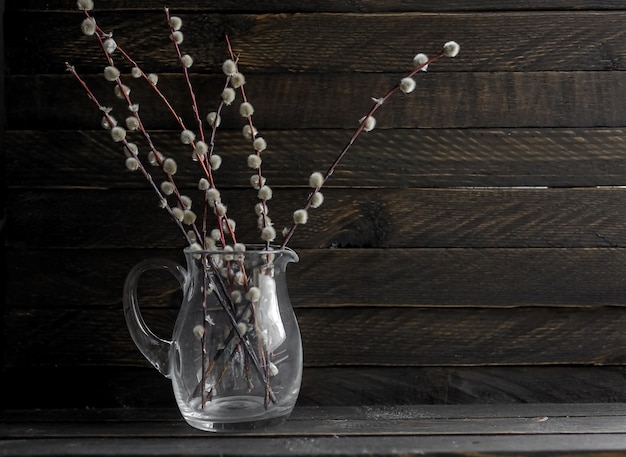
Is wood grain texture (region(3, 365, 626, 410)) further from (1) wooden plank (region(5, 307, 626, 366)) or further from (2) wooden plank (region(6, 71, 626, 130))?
(2) wooden plank (region(6, 71, 626, 130))

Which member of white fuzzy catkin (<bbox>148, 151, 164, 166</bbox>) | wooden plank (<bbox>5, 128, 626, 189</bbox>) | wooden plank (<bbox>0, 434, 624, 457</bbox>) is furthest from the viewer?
wooden plank (<bbox>5, 128, 626, 189</bbox>)

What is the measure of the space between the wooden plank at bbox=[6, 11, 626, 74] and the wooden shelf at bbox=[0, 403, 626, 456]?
481 mm

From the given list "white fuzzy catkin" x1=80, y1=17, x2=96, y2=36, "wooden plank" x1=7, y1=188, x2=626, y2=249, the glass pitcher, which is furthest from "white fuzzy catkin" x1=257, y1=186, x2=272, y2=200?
"white fuzzy catkin" x1=80, y1=17, x2=96, y2=36

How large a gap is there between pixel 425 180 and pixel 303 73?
232 mm

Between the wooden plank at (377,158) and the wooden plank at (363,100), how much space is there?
16 millimetres

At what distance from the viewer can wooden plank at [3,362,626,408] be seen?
3.67 ft

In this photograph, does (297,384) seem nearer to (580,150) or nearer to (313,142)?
(313,142)

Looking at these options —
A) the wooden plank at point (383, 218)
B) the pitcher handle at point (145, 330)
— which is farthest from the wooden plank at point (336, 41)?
the pitcher handle at point (145, 330)

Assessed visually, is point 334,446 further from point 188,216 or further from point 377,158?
point 377,158

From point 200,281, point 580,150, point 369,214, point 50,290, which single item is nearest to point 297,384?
point 200,281

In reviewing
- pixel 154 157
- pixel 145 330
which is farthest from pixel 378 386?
pixel 154 157

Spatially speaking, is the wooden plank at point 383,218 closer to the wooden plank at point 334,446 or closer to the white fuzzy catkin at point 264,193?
the white fuzzy catkin at point 264,193

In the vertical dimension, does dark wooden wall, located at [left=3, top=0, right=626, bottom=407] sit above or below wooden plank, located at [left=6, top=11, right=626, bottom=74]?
below

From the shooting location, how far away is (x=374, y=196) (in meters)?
1.13
